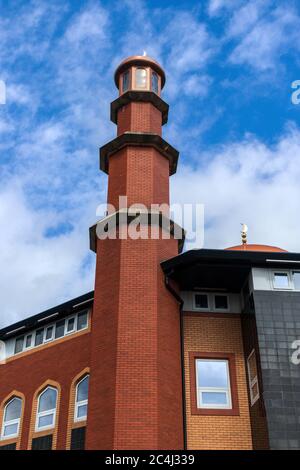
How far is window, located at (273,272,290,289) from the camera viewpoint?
17.3 m

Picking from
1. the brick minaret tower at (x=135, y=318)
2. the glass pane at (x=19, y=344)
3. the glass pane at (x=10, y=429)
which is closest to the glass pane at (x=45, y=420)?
the glass pane at (x=10, y=429)

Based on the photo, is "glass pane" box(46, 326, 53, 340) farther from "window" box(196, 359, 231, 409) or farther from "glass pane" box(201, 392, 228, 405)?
"glass pane" box(201, 392, 228, 405)

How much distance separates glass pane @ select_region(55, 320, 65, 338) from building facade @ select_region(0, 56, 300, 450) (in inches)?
1.9

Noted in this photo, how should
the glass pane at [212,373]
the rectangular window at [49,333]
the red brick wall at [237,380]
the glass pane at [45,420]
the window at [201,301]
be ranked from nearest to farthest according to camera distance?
the red brick wall at [237,380], the glass pane at [212,373], the window at [201,301], the glass pane at [45,420], the rectangular window at [49,333]

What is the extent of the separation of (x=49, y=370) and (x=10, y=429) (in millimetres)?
2567

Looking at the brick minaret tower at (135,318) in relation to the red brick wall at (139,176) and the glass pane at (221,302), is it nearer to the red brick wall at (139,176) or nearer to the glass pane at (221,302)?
the red brick wall at (139,176)

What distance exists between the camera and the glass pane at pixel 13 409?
2197cm

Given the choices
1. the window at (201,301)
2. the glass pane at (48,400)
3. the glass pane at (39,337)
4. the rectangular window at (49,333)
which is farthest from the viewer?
the glass pane at (39,337)

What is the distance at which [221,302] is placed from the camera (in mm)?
18953

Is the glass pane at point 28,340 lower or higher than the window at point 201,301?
higher

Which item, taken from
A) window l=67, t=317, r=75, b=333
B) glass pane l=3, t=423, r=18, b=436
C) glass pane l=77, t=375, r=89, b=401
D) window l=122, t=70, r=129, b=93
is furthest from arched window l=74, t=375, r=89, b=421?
window l=122, t=70, r=129, b=93

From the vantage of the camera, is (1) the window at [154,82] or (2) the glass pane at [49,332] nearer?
(2) the glass pane at [49,332]

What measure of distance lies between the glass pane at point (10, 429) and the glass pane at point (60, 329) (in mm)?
3434
